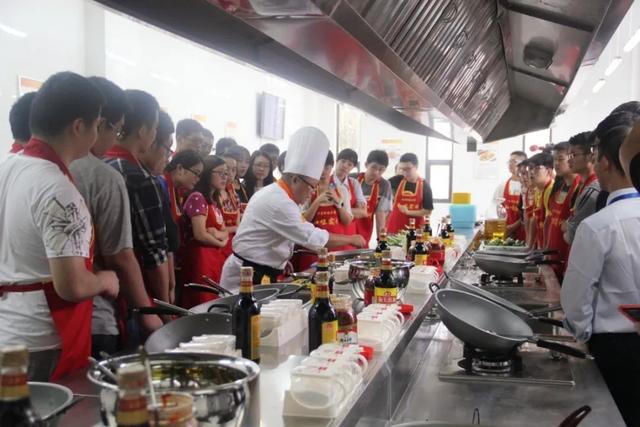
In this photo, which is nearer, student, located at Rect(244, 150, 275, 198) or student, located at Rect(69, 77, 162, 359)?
student, located at Rect(69, 77, 162, 359)

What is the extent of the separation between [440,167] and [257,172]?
843 cm

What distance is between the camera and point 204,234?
4020 millimetres

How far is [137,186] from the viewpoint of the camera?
261 centimetres

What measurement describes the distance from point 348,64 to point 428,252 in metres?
1.55

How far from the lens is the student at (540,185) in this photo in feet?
19.2

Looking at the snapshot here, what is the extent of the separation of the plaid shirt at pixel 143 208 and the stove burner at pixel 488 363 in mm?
Answer: 1380

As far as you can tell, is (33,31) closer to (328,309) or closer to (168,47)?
(168,47)

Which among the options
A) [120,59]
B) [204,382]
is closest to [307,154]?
[204,382]

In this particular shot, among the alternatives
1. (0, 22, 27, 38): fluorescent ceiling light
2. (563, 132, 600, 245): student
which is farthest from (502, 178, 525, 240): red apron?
(0, 22, 27, 38): fluorescent ceiling light

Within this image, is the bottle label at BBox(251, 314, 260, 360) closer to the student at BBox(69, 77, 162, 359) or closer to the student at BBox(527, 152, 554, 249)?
the student at BBox(69, 77, 162, 359)

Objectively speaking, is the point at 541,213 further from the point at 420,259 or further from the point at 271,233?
the point at 271,233

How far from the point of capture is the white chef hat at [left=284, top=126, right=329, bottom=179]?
3.09 meters

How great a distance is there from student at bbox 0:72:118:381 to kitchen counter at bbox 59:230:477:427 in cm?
22

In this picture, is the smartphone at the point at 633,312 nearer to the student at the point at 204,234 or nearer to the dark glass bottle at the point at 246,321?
the dark glass bottle at the point at 246,321
